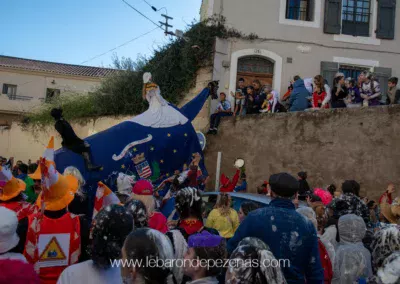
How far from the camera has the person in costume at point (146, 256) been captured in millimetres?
2469

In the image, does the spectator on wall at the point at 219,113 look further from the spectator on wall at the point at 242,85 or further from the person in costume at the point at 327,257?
the person in costume at the point at 327,257

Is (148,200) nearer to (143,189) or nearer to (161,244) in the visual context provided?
(143,189)


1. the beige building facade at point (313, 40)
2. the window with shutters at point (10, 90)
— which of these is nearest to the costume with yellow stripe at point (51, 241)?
the beige building facade at point (313, 40)

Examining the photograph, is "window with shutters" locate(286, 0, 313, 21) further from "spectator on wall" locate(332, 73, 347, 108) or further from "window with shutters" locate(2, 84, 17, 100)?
"window with shutters" locate(2, 84, 17, 100)

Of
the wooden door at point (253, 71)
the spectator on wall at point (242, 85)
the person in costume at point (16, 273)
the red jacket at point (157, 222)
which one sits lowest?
the person in costume at point (16, 273)

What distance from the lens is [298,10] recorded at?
1716cm

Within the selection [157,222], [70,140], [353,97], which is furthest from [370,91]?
[157,222]

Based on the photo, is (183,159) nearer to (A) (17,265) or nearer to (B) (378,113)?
(B) (378,113)

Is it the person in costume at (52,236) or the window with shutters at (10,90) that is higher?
the window with shutters at (10,90)

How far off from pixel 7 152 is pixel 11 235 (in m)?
23.7

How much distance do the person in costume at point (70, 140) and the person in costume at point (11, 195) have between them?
253 cm

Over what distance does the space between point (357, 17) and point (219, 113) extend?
238 inches

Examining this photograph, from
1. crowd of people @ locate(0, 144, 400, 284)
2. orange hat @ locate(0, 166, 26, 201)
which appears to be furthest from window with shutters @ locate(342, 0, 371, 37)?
orange hat @ locate(0, 166, 26, 201)

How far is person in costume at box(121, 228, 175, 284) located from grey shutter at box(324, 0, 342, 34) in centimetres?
1530
